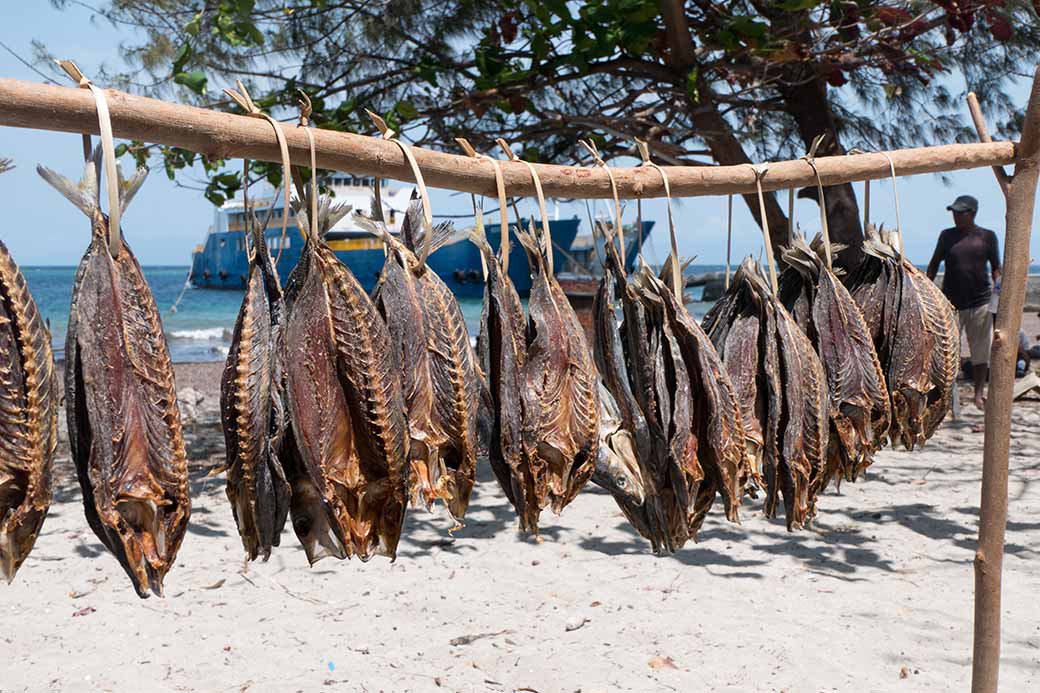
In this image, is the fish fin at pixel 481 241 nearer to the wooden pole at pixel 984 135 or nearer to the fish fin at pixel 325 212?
the fish fin at pixel 325 212

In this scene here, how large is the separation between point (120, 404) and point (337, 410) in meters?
0.31

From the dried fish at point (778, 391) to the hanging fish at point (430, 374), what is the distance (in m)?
0.62

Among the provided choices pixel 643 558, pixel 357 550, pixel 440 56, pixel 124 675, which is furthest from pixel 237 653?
pixel 440 56

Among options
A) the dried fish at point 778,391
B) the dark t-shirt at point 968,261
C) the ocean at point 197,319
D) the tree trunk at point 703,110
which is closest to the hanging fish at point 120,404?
the dried fish at point 778,391

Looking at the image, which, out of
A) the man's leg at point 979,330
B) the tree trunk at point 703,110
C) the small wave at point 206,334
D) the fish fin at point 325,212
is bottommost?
the small wave at point 206,334

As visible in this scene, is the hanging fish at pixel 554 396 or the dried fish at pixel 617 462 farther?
the dried fish at pixel 617 462

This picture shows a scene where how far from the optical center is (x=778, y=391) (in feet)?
6.03

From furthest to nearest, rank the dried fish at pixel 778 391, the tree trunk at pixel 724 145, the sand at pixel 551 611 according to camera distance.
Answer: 1. the tree trunk at pixel 724 145
2. the sand at pixel 551 611
3. the dried fish at pixel 778 391

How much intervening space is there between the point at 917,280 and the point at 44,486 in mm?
1840

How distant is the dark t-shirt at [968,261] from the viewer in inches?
288

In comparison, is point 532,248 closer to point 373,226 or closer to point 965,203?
point 373,226

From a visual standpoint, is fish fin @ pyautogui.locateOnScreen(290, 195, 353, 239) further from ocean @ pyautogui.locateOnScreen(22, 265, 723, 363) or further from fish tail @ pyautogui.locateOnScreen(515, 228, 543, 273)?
ocean @ pyautogui.locateOnScreen(22, 265, 723, 363)

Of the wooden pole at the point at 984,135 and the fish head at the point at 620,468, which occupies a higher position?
the wooden pole at the point at 984,135

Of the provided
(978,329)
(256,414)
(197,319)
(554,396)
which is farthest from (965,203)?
(197,319)
